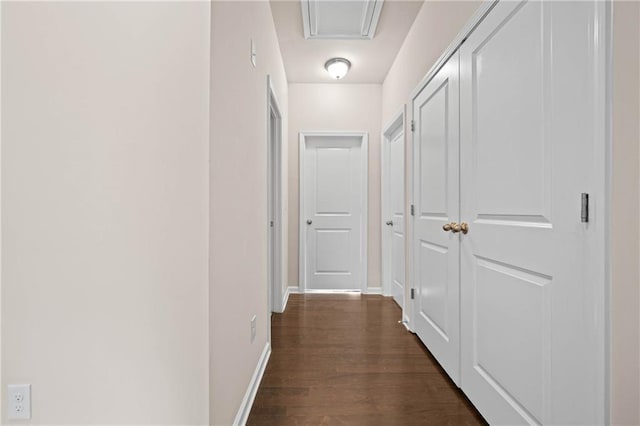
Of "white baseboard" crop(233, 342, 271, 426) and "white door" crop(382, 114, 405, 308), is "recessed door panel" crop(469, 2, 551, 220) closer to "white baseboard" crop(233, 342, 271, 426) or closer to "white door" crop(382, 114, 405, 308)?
"white baseboard" crop(233, 342, 271, 426)

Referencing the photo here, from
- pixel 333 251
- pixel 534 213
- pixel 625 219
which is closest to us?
pixel 625 219

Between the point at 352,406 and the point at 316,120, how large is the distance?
10.1ft

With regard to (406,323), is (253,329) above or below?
above

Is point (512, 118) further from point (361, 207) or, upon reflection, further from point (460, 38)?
point (361, 207)

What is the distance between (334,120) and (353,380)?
291 centimetres

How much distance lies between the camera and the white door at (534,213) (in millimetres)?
958

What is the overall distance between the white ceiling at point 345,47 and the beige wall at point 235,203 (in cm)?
60

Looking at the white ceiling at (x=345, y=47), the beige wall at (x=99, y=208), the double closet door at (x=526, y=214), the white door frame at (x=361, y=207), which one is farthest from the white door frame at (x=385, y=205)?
the beige wall at (x=99, y=208)

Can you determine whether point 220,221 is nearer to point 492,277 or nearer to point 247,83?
point 247,83

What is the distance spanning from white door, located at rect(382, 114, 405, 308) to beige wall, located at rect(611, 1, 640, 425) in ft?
7.80

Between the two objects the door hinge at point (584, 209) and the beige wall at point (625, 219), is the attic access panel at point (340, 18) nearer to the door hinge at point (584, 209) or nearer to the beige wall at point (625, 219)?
the beige wall at point (625, 219)

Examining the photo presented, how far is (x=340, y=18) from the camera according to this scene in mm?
2596

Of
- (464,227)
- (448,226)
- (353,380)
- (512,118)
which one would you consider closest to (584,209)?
(512,118)

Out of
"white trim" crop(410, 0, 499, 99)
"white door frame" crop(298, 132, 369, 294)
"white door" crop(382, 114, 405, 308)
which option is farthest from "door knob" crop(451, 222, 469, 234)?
"white door frame" crop(298, 132, 369, 294)
